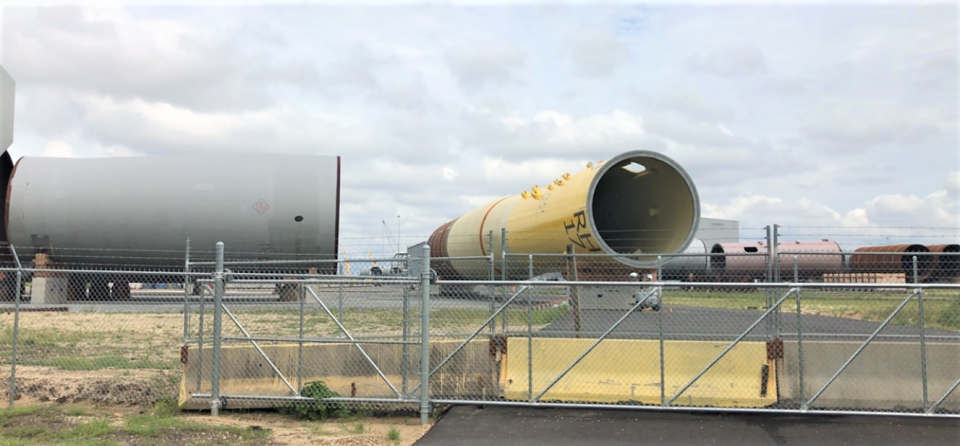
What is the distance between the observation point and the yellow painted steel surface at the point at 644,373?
830 cm

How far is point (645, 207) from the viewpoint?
16250 mm

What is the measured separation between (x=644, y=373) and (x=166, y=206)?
48.0 feet

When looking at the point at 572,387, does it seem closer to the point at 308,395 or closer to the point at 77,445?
the point at 308,395

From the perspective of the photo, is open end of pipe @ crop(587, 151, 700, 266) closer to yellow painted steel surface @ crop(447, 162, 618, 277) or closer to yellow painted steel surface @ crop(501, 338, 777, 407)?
yellow painted steel surface @ crop(447, 162, 618, 277)

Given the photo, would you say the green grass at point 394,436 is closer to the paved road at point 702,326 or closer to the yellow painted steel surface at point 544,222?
the paved road at point 702,326

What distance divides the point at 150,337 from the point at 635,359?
31.0 ft

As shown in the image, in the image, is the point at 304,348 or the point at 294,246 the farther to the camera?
the point at 294,246

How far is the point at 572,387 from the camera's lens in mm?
8438

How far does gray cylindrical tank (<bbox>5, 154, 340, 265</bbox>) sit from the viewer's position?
18375 millimetres

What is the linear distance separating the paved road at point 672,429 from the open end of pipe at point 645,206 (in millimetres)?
6579

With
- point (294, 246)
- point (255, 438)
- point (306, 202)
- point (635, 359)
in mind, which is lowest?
point (255, 438)

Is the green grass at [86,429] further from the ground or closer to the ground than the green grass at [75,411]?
closer to the ground

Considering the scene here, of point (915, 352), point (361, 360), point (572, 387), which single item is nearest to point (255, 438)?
point (361, 360)

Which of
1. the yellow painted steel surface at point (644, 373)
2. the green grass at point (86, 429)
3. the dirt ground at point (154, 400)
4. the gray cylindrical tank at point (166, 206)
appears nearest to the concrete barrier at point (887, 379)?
the yellow painted steel surface at point (644, 373)
